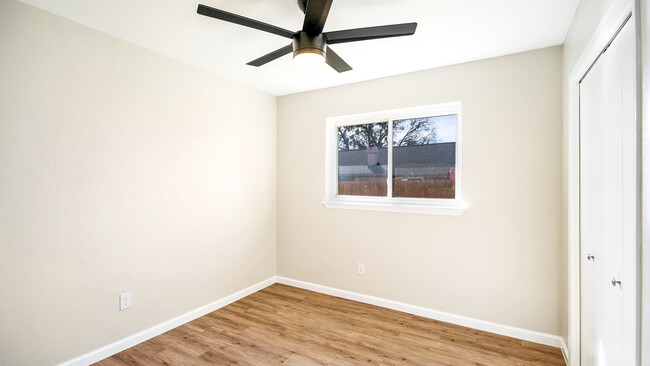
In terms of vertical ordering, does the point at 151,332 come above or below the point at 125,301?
below

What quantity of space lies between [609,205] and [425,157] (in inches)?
66.3

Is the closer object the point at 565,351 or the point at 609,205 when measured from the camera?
the point at 609,205

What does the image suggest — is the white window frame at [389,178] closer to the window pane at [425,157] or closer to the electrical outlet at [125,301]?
the window pane at [425,157]

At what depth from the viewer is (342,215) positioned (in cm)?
334

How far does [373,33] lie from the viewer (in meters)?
1.59

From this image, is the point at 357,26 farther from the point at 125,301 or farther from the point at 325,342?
the point at 125,301

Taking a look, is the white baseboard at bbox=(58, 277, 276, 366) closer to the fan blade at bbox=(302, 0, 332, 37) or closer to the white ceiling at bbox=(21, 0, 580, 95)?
the white ceiling at bbox=(21, 0, 580, 95)

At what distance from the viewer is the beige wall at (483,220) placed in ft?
7.69

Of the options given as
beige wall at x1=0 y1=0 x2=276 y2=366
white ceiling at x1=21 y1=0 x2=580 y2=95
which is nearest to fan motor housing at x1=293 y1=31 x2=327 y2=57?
white ceiling at x1=21 y1=0 x2=580 y2=95

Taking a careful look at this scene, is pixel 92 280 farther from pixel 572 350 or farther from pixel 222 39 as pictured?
pixel 572 350

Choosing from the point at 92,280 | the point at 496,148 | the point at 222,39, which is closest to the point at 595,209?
the point at 496,148

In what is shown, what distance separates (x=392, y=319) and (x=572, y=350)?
1.33m

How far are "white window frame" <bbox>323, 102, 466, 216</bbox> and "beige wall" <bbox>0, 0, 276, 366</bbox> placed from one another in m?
1.12

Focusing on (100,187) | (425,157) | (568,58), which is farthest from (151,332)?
(568,58)
